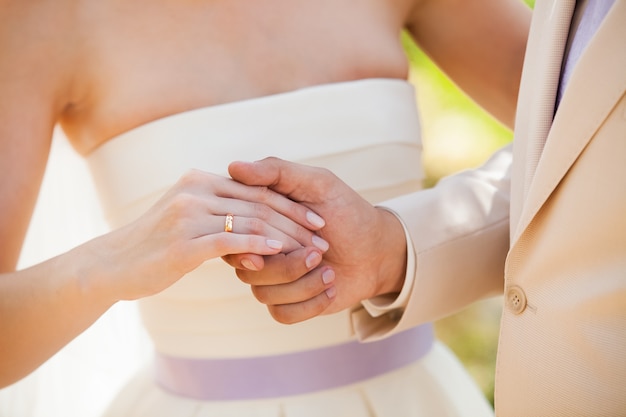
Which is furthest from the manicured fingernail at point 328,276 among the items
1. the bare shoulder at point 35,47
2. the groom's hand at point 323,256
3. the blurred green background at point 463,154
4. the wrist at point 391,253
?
the blurred green background at point 463,154

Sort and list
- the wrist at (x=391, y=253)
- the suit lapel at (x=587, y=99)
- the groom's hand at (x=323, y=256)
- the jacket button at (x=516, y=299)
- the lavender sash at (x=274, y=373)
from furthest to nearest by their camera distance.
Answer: the lavender sash at (x=274, y=373)
the wrist at (x=391, y=253)
the groom's hand at (x=323, y=256)
the jacket button at (x=516, y=299)
the suit lapel at (x=587, y=99)

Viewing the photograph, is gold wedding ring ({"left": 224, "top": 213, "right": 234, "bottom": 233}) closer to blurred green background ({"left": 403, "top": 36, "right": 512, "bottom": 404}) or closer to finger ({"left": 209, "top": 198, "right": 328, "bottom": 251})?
finger ({"left": 209, "top": 198, "right": 328, "bottom": 251})

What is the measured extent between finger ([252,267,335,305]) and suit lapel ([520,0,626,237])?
1.28 ft

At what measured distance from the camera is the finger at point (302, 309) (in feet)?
4.26

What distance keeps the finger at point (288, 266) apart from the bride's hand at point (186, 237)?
0.7 inches

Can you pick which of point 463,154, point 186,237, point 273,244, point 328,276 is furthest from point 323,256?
point 463,154

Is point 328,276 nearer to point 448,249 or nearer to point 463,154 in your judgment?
point 448,249

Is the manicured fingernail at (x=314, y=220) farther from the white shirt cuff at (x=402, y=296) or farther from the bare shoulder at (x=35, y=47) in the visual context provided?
the bare shoulder at (x=35, y=47)

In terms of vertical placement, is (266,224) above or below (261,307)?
above

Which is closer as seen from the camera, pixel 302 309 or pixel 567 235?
pixel 567 235

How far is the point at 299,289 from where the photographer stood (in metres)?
1.30

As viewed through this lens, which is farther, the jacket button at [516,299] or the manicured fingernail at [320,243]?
the manicured fingernail at [320,243]

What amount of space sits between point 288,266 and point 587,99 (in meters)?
0.54

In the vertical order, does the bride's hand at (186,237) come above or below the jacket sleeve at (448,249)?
above
